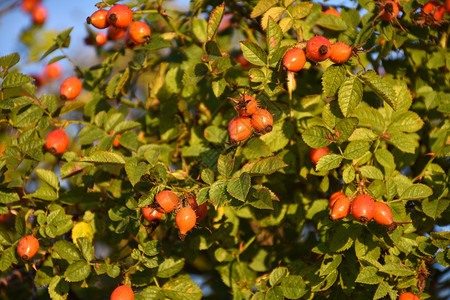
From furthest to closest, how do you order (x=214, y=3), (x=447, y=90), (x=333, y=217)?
(x=214, y=3) < (x=447, y=90) < (x=333, y=217)

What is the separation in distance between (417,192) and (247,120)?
0.69m

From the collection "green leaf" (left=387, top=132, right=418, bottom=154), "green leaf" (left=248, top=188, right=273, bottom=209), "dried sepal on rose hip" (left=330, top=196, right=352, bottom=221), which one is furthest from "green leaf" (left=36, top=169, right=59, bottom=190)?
"green leaf" (left=387, top=132, right=418, bottom=154)

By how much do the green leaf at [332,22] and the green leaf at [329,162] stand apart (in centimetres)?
64

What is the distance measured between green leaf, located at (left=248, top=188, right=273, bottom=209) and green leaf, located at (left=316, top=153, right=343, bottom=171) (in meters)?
0.23

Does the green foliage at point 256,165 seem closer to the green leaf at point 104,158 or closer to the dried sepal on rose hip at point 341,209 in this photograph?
the green leaf at point 104,158

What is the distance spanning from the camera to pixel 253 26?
227 centimetres

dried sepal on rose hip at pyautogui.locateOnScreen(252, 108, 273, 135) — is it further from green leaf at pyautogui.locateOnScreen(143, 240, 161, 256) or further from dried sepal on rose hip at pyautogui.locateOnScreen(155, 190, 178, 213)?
green leaf at pyautogui.locateOnScreen(143, 240, 161, 256)

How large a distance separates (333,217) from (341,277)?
35 cm

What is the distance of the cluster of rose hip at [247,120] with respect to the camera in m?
1.42

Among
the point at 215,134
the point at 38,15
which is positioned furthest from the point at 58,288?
the point at 38,15

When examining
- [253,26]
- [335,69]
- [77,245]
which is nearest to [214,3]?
[253,26]

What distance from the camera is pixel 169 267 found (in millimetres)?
1787

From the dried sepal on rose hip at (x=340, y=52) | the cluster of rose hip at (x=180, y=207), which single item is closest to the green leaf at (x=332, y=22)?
the dried sepal on rose hip at (x=340, y=52)

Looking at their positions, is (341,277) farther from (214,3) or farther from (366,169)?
(214,3)
